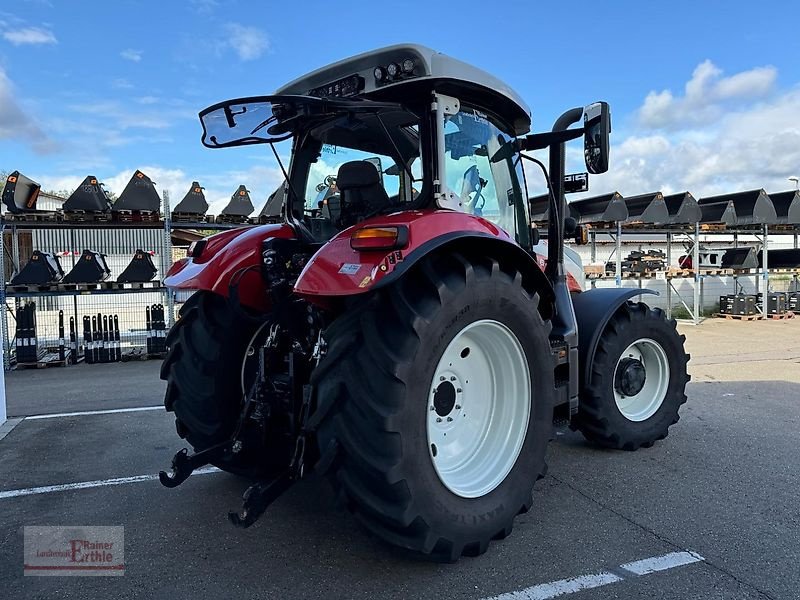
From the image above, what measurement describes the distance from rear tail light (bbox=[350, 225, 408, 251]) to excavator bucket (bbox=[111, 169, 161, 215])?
8648 millimetres

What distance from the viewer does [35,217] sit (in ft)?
32.3

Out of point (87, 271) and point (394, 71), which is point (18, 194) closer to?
point (87, 271)

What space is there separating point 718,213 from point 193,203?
470 inches

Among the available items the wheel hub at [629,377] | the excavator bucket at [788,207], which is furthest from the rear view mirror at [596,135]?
the excavator bucket at [788,207]

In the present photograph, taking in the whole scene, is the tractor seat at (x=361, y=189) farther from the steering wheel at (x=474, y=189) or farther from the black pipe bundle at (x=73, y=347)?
the black pipe bundle at (x=73, y=347)

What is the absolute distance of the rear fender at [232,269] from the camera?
3.37 m

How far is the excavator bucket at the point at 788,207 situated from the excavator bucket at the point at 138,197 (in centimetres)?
1428

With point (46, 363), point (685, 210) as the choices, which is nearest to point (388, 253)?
point (46, 363)

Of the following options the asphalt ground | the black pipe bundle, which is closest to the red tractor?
the asphalt ground

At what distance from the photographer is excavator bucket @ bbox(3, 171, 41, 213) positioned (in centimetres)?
948

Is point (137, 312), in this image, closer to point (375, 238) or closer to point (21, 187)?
point (21, 187)

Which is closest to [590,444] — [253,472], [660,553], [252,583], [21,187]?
[660,553]

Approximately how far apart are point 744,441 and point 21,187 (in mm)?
10538

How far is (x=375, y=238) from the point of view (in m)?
2.57
